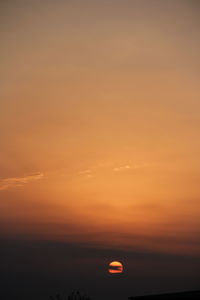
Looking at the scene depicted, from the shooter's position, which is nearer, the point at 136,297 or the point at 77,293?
the point at 136,297

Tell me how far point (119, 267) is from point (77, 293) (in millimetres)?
4051

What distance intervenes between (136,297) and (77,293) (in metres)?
13.5

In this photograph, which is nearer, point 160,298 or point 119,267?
point 160,298

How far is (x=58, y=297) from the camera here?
3391 cm

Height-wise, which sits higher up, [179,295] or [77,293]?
[77,293]

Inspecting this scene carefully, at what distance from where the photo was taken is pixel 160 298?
824 inches

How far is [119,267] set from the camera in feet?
114

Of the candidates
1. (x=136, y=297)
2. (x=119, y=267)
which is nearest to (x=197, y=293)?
(x=136, y=297)

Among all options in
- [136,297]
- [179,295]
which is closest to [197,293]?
[179,295]

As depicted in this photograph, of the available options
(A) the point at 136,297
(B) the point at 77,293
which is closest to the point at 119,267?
(B) the point at 77,293

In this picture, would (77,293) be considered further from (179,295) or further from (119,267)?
(179,295)

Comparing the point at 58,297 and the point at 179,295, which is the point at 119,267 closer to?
the point at 58,297

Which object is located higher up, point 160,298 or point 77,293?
point 77,293

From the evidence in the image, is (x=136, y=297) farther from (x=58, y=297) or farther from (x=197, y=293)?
(x=58, y=297)
